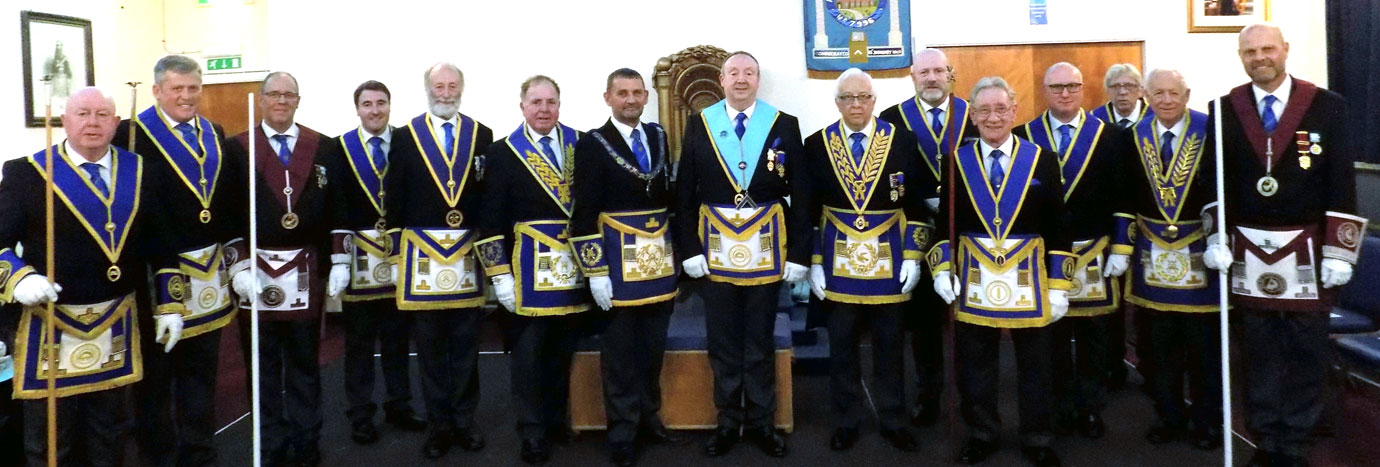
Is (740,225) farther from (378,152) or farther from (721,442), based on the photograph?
(378,152)

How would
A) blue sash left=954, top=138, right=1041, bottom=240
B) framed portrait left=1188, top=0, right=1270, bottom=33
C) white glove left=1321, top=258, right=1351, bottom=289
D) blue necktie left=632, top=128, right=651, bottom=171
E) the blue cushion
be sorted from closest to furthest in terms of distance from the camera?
white glove left=1321, top=258, right=1351, bottom=289
blue sash left=954, top=138, right=1041, bottom=240
blue necktie left=632, top=128, right=651, bottom=171
the blue cushion
framed portrait left=1188, top=0, right=1270, bottom=33

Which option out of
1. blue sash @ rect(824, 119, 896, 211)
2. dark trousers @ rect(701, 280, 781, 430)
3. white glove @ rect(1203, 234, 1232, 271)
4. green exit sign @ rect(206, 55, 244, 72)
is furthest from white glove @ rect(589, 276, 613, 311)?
green exit sign @ rect(206, 55, 244, 72)

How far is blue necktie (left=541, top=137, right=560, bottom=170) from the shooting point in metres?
2.96

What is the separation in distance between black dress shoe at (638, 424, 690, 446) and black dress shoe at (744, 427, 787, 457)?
0.97 feet

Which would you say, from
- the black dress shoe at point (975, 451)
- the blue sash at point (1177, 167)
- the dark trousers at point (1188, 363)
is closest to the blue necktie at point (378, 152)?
the black dress shoe at point (975, 451)

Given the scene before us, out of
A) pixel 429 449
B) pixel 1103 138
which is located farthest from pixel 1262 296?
pixel 429 449

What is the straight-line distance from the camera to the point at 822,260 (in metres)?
3.01

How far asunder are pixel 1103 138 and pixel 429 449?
2541 mm

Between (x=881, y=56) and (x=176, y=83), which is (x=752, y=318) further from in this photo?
(x=881, y=56)

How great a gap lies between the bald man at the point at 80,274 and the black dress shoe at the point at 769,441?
1829mm

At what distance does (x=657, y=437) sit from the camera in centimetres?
325

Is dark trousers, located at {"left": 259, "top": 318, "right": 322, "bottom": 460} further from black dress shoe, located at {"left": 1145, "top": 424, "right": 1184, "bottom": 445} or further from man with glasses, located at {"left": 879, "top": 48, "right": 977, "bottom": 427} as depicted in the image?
black dress shoe, located at {"left": 1145, "top": 424, "right": 1184, "bottom": 445}

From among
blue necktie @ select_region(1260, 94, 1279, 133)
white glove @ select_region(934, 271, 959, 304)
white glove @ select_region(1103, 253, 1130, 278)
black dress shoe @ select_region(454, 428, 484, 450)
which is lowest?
black dress shoe @ select_region(454, 428, 484, 450)

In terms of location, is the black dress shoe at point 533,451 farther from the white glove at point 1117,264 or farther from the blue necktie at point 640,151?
the white glove at point 1117,264
